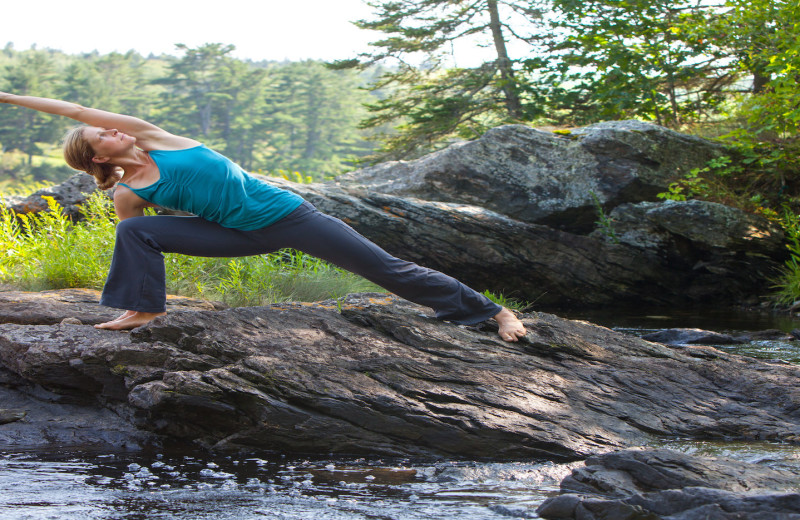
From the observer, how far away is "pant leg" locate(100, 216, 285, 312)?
4.24m

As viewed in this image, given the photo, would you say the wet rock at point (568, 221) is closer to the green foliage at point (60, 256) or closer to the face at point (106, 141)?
the green foliage at point (60, 256)

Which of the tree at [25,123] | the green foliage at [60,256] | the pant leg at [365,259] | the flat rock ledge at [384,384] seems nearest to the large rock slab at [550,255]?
the green foliage at [60,256]

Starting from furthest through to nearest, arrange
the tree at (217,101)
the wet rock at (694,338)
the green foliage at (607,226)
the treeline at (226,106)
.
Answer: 1. the tree at (217,101)
2. the treeline at (226,106)
3. the green foliage at (607,226)
4. the wet rock at (694,338)

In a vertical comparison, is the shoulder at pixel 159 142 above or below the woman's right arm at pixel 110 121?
below

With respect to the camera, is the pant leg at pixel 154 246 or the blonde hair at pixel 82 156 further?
the pant leg at pixel 154 246

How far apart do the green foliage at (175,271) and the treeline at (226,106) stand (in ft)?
176

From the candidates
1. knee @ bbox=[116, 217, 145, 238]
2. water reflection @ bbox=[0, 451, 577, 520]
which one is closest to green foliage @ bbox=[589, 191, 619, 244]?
water reflection @ bbox=[0, 451, 577, 520]

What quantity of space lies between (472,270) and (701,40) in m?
6.91

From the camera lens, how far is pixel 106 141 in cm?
411

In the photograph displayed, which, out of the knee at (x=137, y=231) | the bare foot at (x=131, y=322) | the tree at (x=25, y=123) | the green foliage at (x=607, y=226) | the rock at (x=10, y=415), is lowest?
the rock at (x=10, y=415)

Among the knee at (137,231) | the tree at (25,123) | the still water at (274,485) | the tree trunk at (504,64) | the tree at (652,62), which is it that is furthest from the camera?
the tree at (25,123)

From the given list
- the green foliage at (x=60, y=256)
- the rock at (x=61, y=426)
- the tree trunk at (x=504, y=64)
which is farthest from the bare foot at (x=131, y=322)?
the tree trunk at (x=504, y=64)

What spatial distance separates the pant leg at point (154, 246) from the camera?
4.24 meters

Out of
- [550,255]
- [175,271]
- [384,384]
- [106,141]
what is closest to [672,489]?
[384,384]
